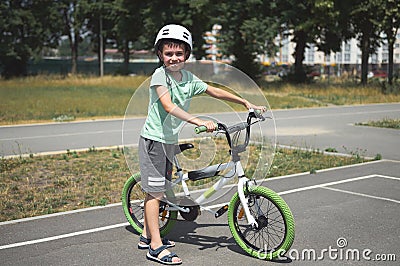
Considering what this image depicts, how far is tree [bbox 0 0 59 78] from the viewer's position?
54.3 m

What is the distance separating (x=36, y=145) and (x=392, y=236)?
8.66m

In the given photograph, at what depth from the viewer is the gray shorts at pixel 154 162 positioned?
5.09 metres

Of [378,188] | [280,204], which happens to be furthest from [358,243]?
[378,188]

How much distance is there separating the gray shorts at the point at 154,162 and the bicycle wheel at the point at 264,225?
0.68 m

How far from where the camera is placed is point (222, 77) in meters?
5.26

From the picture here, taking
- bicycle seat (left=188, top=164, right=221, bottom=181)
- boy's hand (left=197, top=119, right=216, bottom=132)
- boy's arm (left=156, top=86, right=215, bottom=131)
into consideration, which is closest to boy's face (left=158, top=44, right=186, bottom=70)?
boy's arm (left=156, top=86, right=215, bottom=131)

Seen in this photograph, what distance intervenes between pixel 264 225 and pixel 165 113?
128 centimetres

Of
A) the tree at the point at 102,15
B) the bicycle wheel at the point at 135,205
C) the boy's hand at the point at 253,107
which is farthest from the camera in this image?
the tree at the point at 102,15

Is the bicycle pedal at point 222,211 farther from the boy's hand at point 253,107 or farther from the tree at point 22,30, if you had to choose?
the tree at point 22,30

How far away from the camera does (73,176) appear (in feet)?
30.3

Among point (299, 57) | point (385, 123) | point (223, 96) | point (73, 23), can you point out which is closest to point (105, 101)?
point (385, 123)

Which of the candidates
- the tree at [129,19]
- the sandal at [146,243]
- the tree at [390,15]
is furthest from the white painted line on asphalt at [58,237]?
the tree at [129,19]

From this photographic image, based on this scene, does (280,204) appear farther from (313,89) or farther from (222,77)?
(313,89)

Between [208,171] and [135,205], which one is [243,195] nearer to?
[208,171]
